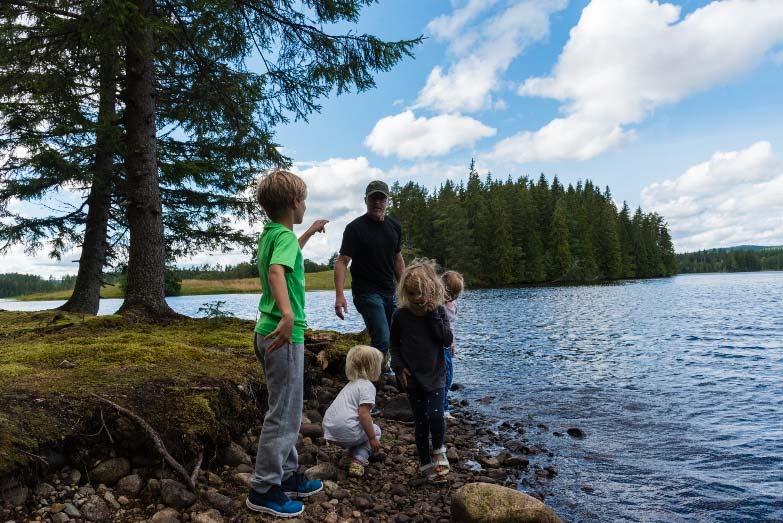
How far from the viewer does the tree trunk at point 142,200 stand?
366 inches

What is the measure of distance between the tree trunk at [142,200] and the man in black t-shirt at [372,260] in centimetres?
468

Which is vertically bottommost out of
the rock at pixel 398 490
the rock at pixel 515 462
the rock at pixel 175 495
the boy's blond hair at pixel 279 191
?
the rock at pixel 515 462

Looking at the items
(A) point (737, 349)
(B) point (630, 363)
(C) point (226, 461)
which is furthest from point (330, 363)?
(A) point (737, 349)

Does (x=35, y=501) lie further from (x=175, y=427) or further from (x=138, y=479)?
(x=175, y=427)

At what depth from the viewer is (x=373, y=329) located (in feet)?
21.7

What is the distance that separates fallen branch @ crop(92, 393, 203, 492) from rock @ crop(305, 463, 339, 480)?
1046mm

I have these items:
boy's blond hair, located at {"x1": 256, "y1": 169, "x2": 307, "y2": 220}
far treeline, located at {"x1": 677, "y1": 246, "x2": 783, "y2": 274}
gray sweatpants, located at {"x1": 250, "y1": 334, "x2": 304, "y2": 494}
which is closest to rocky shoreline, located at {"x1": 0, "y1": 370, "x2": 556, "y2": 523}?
gray sweatpants, located at {"x1": 250, "y1": 334, "x2": 304, "y2": 494}

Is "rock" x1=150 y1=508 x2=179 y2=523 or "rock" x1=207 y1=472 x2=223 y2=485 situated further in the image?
"rock" x1=207 y1=472 x2=223 y2=485

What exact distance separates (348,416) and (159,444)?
6.05ft

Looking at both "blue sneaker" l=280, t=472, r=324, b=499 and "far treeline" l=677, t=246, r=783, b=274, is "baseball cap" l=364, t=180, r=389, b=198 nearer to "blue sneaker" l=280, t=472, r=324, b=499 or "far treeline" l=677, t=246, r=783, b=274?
"blue sneaker" l=280, t=472, r=324, b=499

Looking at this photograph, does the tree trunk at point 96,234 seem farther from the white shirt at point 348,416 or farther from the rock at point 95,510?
the rock at point 95,510

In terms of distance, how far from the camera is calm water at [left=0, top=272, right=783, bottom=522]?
5301mm

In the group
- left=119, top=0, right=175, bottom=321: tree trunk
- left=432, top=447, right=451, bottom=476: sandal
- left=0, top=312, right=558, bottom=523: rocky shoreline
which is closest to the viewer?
left=0, top=312, right=558, bottom=523: rocky shoreline

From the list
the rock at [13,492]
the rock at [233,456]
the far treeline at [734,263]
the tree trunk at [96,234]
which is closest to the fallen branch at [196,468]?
the rock at [233,456]
